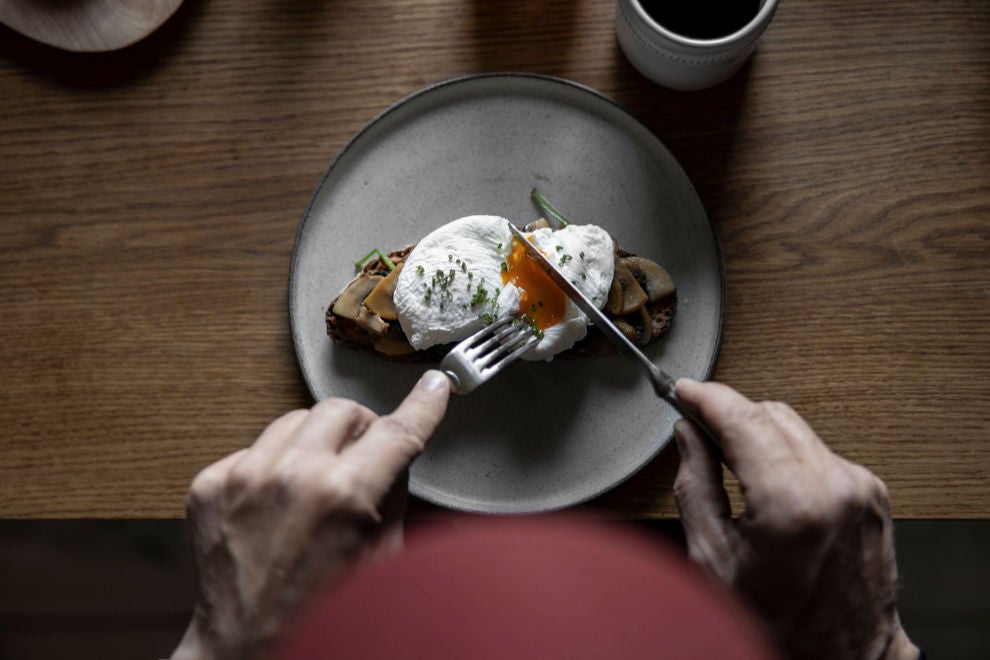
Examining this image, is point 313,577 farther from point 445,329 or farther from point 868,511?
point 868,511

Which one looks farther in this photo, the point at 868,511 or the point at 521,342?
the point at 521,342

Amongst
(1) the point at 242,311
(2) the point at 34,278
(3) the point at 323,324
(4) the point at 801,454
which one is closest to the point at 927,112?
(4) the point at 801,454

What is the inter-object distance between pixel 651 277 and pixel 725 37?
0.41 meters

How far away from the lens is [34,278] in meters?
1.47

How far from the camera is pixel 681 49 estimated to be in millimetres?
1248

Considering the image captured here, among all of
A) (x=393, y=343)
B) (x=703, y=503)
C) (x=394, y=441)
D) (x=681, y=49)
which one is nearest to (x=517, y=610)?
(x=394, y=441)

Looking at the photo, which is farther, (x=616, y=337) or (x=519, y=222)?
(x=519, y=222)

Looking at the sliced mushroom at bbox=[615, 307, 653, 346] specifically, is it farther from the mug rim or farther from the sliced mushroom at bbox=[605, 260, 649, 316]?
the mug rim

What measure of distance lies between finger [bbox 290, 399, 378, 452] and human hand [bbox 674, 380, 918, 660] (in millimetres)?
469

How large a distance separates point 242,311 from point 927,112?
1.31 meters

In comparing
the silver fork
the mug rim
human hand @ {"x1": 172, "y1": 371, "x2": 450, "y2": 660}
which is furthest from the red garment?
the mug rim

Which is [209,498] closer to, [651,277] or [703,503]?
[703,503]

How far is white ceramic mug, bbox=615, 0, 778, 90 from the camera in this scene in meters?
1.22

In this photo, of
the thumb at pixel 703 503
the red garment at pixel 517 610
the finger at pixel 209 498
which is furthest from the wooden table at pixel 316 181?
the red garment at pixel 517 610
